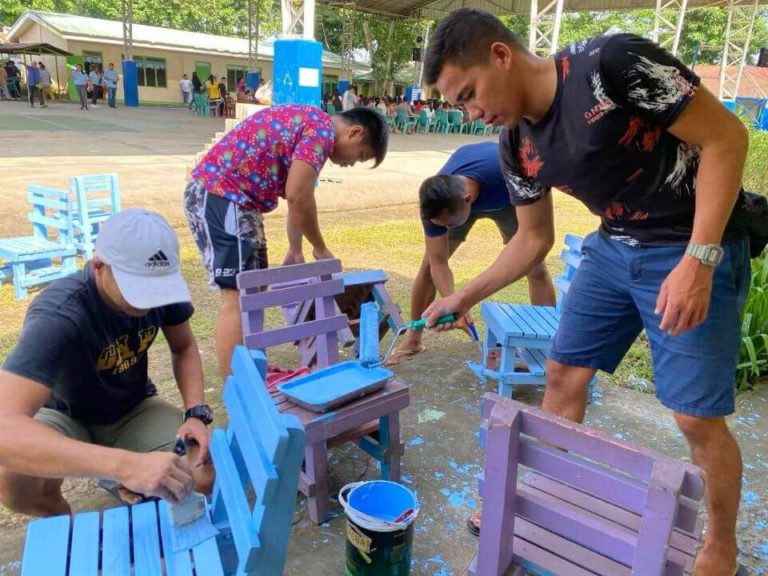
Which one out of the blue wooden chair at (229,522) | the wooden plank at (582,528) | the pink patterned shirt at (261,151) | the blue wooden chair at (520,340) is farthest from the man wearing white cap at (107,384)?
the blue wooden chair at (520,340)

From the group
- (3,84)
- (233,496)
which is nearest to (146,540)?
(233,496)

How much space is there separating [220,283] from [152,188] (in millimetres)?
5353

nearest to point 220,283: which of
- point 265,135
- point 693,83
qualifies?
point 265,135

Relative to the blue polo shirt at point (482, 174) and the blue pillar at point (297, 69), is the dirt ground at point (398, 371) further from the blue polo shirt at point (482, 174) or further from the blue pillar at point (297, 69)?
the blue pillar at point (297, 69)

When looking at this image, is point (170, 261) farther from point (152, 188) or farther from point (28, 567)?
point (152, 188)

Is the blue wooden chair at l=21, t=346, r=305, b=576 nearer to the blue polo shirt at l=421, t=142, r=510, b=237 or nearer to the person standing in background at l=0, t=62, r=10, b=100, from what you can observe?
the blue polo shirt at l=421, t=142, r=510, b=237

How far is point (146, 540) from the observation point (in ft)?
5.08

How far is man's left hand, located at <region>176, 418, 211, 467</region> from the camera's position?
75.2 inches

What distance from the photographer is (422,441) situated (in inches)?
113

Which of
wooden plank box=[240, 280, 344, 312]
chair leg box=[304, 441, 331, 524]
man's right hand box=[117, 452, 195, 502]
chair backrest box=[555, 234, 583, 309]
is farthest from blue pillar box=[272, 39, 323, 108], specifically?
man's right hand box=[117, 452, 195, 502]

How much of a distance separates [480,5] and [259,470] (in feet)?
80.5

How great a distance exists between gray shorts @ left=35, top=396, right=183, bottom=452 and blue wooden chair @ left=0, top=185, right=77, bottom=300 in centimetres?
303

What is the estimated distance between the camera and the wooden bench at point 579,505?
3.81 feet

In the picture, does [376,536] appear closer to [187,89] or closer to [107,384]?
[107,384]
